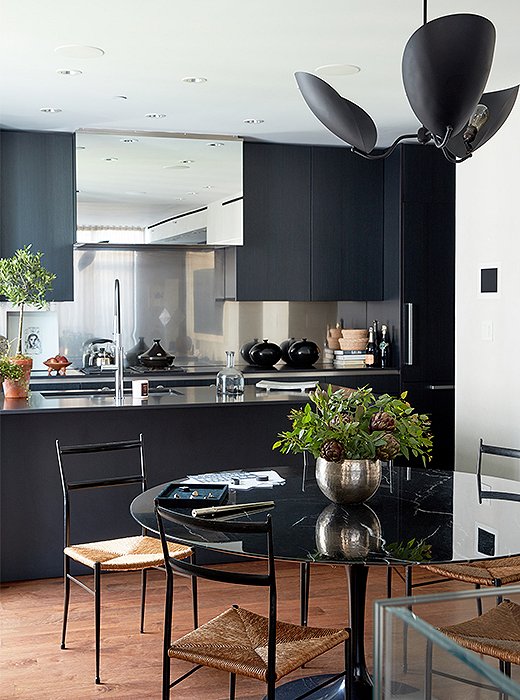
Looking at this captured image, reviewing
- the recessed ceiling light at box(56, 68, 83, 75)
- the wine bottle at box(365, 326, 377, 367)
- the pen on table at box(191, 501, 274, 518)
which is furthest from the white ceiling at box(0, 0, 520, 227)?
the pen on table at box(191, 501, 274, 518)

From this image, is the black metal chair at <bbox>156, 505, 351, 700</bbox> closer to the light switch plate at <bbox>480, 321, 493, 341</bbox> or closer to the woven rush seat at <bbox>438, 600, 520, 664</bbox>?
the woven rush seat at <bbox>438, 600, 520, 664</bbox>

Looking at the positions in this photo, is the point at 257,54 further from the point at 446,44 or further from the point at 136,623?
the point at 136,623

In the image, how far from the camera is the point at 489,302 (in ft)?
18.0

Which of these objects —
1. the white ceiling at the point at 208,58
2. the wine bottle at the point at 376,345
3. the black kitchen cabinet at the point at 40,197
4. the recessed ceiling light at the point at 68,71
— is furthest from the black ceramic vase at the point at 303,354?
the recessed ceiling light at the point at 68,71

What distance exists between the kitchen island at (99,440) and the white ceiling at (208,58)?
166 cm

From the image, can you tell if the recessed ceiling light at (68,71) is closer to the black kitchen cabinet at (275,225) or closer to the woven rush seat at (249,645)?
the black kitchen cabinet at (275,225)

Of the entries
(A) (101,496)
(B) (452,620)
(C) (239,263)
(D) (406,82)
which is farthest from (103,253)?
(B) (452,620)

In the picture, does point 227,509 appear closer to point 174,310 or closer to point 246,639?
point 246,639

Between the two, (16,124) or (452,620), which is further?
(16,124)

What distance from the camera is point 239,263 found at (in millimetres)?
6777

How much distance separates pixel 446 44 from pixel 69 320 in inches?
190

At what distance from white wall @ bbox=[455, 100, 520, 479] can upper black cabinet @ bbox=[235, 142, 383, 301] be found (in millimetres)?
1269

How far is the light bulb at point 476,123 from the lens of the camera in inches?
123

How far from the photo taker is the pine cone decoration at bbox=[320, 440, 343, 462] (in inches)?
115
